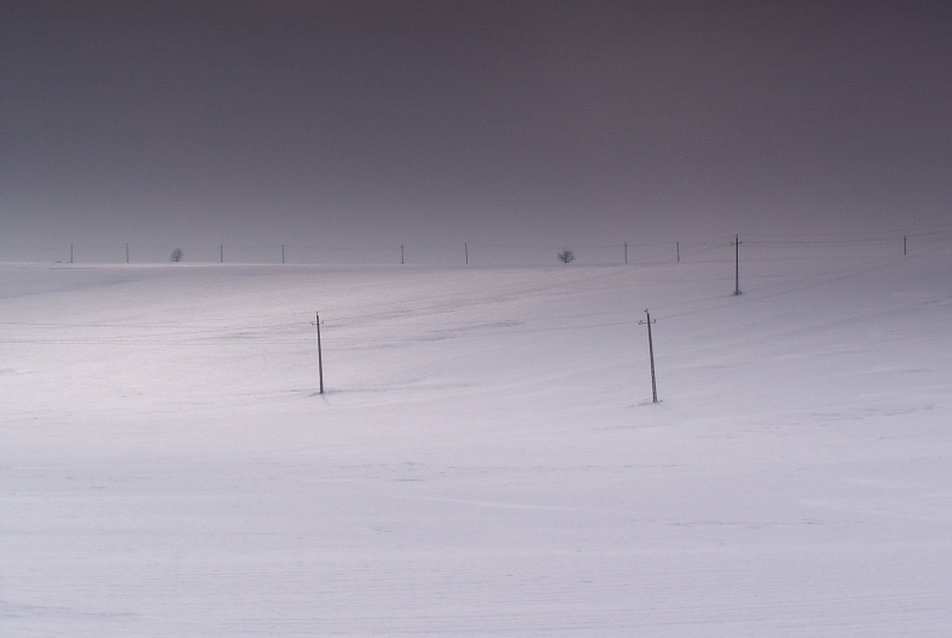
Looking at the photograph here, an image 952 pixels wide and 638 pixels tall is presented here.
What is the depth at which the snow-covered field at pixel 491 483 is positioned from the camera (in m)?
5.85

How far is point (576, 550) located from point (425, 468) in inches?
209

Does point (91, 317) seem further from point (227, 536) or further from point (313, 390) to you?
point (227, 536)

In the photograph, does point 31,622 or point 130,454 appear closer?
point 31,622

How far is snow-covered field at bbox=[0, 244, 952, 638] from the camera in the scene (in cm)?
585

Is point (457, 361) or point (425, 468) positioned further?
point (457, 361)

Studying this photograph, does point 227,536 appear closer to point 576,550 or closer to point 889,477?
point 576,550

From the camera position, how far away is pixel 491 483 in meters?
10.8

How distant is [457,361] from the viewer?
33.5 meters

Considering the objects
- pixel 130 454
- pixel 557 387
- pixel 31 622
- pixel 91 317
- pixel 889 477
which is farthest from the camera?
pixel 91 317

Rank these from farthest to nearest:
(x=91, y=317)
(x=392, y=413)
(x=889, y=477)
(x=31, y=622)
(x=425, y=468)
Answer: (x=91, y=317) → (x=392, y=413) → (x=425, y=468) → (x=889, y=477) → (x=31, y=622)

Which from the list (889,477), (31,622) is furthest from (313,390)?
(31,622)

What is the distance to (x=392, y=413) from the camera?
23.4m

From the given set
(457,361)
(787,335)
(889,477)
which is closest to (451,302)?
(457,361)

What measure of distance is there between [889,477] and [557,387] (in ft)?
56.7
